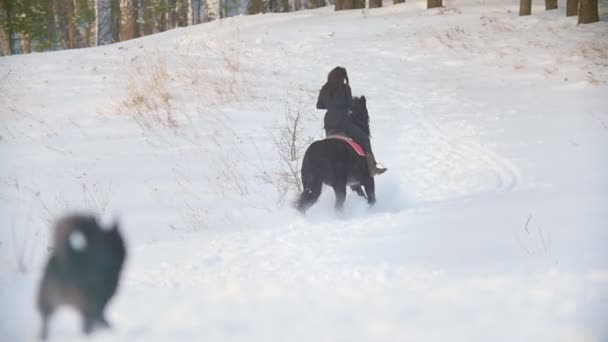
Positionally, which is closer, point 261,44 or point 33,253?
point 33,253

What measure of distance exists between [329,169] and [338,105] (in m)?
0.83

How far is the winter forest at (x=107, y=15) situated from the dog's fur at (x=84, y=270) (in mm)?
18168

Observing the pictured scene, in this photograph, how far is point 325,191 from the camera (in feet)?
22.7

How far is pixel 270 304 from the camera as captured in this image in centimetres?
307

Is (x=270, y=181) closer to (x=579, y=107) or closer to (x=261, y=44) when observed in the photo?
(x=579, y=107)

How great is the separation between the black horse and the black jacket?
303 millimetres

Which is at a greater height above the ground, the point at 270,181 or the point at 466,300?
the point at 466,300

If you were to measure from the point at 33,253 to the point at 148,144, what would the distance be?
13.6 feet

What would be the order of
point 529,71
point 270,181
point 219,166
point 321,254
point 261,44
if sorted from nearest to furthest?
point 321,254, point 270,181, point 219,166, point 529,71, point 261,44

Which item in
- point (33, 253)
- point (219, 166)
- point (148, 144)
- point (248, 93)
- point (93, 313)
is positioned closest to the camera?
point (93, 313)

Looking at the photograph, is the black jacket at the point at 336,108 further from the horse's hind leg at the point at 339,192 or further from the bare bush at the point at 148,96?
the bare bush at the point at 148,96

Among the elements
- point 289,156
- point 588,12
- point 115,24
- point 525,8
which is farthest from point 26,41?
point 588,12

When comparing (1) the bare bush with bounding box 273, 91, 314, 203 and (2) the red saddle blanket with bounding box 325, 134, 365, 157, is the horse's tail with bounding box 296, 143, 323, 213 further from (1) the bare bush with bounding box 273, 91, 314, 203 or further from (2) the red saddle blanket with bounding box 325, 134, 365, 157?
(1) the bare bush with bounding box 273, 91, 314, 203

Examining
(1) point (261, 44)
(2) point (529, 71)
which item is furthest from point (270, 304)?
(1) point (261, 44)
